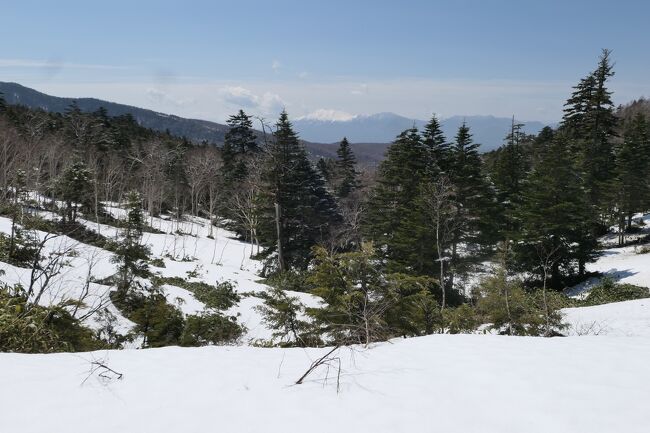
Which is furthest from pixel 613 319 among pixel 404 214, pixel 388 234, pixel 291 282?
pixel 291 282

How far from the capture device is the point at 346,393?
4770 mm

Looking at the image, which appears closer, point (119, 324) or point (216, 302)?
point (119, 324)

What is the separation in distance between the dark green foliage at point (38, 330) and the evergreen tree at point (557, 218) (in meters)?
24.2

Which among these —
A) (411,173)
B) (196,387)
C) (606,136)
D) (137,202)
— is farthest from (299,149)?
(606,136)

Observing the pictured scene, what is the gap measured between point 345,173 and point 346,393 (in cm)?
4901

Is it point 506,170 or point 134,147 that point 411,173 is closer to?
point 506,170

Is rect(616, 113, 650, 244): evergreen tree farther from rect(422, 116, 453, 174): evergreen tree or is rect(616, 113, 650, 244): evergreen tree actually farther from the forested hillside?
rect(422, 116, 453, 174): evergreen tree

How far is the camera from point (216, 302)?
17953mm

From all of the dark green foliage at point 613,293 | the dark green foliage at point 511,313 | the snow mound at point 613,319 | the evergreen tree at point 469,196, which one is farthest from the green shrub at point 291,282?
the dark green foliage at point 613,293

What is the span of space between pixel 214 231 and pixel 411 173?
92.8 ft

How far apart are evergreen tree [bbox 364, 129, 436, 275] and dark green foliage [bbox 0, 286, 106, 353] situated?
17.7 m

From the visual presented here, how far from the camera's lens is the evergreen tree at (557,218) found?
24.0 metres

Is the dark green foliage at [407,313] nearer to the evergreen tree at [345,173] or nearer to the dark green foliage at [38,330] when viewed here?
the dark green foliage at [38,330]

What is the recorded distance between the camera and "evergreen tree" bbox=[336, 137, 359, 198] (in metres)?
50.0
